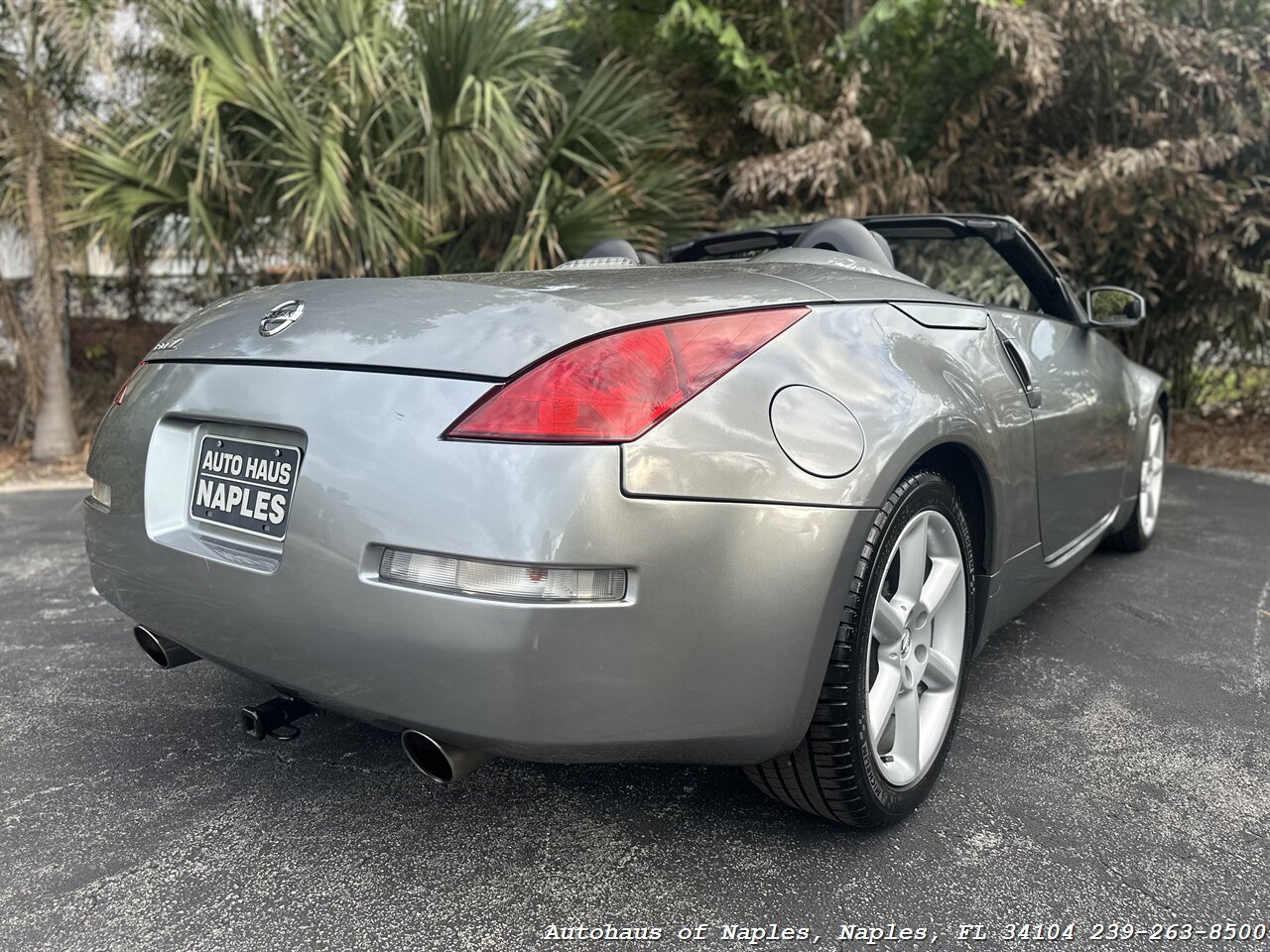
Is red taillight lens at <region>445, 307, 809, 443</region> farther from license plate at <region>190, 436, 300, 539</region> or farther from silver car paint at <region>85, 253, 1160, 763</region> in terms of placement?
license plate at <region>190, 436, 300, 539</region>

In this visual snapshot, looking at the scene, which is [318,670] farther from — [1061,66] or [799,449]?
[1061,66]

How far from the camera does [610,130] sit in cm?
643

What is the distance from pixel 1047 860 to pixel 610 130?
565cm

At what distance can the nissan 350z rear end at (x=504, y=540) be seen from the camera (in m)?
1.38

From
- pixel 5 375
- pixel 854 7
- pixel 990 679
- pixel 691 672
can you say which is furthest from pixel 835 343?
pixel 5 375

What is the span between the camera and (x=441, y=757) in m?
1.49

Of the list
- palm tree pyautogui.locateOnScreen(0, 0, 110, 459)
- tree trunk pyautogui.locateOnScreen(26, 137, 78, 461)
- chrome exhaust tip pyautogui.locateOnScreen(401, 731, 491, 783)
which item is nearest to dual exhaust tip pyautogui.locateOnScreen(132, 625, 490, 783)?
chrome exhaust tip pyautogui.locateOnScreen(401, 731, 491, 783)

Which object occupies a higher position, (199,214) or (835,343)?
(199,214)

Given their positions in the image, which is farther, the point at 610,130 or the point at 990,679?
the point at 610,130

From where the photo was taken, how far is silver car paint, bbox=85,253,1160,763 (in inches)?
54.5

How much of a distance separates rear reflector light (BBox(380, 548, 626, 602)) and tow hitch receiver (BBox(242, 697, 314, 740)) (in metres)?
0.59

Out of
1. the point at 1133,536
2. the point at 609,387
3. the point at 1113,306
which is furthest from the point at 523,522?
the point at 1133,536

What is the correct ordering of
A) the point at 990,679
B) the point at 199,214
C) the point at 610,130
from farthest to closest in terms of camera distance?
the point at 610,130 < the point at 199,214 < the point at 990,679

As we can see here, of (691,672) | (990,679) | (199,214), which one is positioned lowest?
(990,679)
